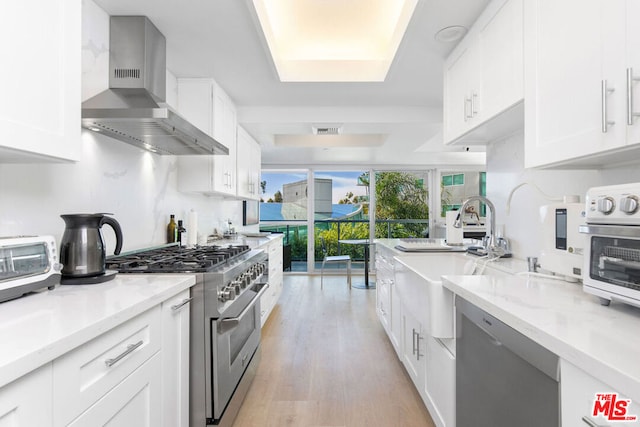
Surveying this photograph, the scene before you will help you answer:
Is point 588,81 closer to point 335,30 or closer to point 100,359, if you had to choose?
point 100,359

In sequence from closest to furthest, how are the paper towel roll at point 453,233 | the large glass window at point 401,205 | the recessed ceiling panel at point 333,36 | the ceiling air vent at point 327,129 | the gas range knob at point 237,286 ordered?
the gas range knob at point 237,286 → the recessed ceiling panel at point 333,36 → the paper towel roll at point 453,233 → the ceiling air vent at point 327,129 → the large glass window at point 401,205

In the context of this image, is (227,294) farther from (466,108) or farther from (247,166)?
(247,166)

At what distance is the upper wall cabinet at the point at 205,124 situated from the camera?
2.65m

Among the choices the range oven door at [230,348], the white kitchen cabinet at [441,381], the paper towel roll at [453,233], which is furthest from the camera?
the paper towel roll at [453,233]

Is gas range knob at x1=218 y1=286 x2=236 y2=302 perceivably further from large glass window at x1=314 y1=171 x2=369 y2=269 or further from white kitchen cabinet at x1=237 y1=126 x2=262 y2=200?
large glass window at x1=314 y1=171 x2=369 y2=269

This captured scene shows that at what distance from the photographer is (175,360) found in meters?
1.38

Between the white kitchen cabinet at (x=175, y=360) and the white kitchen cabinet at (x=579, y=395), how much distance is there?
128cm

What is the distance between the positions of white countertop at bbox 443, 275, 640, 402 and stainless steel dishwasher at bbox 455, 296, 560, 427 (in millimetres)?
45

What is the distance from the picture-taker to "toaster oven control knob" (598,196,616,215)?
36.0 inches

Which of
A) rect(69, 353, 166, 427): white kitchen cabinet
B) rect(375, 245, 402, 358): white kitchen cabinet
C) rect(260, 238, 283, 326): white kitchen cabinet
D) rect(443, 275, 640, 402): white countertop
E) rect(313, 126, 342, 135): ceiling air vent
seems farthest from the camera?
rect(313, 126, 342, 135): ceiling air vent

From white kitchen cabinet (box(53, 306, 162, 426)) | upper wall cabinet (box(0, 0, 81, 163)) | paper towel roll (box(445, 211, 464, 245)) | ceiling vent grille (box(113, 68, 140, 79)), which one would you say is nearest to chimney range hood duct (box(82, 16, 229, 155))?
ceiling vent grille (box(113, 68, 140, 79))

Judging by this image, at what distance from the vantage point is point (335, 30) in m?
2.46

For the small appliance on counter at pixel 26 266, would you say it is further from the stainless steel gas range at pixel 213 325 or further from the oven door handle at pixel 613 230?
the oven door handle at pixel 613 230

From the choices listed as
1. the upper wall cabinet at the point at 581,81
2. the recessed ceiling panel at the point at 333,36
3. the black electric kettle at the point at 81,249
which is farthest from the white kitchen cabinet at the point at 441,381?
the recessed ceiling panel at the point at 333,36
